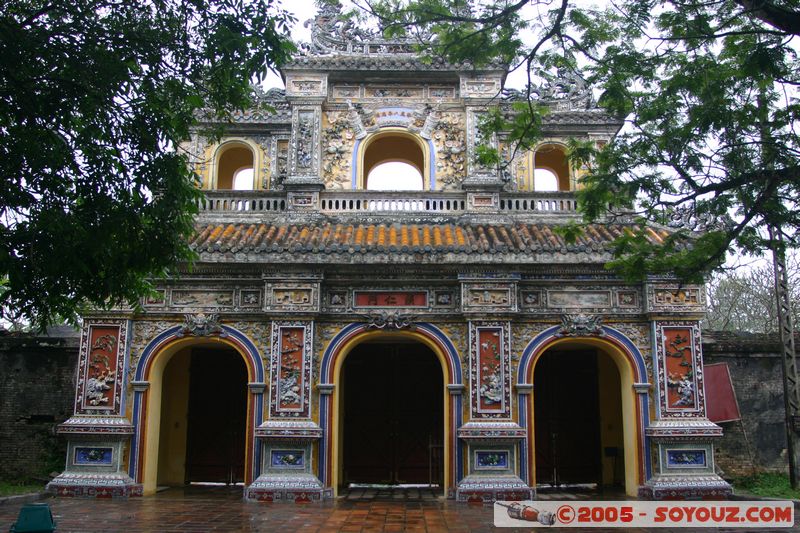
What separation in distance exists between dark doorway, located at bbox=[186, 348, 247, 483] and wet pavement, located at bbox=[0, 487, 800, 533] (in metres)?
1.89

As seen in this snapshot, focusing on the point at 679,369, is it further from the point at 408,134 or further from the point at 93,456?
the point at 93,456

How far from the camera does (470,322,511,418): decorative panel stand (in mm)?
12586

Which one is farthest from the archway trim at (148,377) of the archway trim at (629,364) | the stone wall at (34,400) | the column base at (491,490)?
the archway trim at (629,364)

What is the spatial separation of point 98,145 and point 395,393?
354 inches

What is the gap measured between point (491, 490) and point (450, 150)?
6.62 m

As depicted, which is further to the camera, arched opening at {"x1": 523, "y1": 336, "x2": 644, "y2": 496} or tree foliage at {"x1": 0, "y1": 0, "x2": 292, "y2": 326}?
arched opening at {"x1": 523, "y1": 336, "x2": 644, "y2": 496}

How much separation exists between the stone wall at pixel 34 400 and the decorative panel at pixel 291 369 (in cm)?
483

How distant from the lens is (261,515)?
10.6 metres

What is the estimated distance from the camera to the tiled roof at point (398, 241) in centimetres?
1277

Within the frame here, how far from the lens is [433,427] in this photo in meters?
15.0

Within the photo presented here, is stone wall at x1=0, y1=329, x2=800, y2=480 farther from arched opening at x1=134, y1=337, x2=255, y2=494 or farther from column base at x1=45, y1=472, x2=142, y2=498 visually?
column base at x1=45, y1=472, x2=142, y2=498

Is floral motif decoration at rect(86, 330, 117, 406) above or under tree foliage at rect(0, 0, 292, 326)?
under

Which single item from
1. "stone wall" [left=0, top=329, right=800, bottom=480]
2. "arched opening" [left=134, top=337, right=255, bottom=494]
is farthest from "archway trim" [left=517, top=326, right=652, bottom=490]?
"arched opening" [left=134, top=337, right=255, bottom=494]

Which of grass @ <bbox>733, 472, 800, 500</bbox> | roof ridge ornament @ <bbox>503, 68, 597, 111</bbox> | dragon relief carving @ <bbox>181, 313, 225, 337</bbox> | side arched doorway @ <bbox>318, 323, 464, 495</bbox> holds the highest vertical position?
roof ridge ornament @ <bbox>503, 68, 597, 111</bbox>
